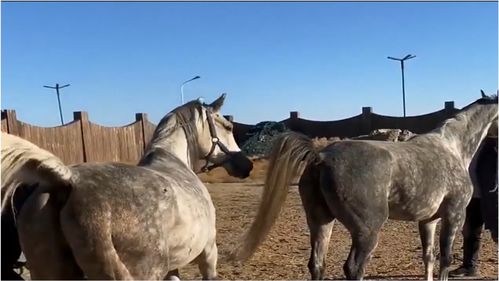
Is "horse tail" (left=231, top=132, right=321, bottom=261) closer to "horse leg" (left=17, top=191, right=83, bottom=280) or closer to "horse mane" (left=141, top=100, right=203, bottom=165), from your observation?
"horse mane" (left=141, top=100, right=203, bottom=165)

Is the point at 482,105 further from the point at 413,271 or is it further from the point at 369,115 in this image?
the point at 369,115

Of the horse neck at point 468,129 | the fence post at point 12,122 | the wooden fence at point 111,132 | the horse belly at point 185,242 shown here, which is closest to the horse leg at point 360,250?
the horse belly at point 185,242

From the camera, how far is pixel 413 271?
661 centimetres

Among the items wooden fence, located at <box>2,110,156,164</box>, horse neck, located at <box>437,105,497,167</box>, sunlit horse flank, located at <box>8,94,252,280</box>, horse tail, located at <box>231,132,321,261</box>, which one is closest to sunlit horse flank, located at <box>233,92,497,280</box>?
horse tail, located at <box>231,132,321,261</box>

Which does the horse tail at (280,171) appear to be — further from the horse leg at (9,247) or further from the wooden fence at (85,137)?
the wooden fence at (85,137)

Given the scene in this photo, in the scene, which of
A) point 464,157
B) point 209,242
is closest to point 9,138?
point 209,242

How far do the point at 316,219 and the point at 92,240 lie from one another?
2200 mm

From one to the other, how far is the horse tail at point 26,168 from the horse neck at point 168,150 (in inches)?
48.1

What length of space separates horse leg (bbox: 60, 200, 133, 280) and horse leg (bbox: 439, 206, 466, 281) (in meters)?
3.25

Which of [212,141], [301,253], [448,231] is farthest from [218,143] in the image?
[301,253]

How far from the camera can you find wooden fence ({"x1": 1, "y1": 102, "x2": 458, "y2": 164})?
1438 centimetres

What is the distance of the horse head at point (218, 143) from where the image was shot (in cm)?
Answer: 495

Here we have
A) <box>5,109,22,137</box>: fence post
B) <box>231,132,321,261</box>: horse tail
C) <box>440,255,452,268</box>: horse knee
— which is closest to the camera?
<box>231,132,321,261</box>: horse tail

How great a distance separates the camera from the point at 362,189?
443 cm
